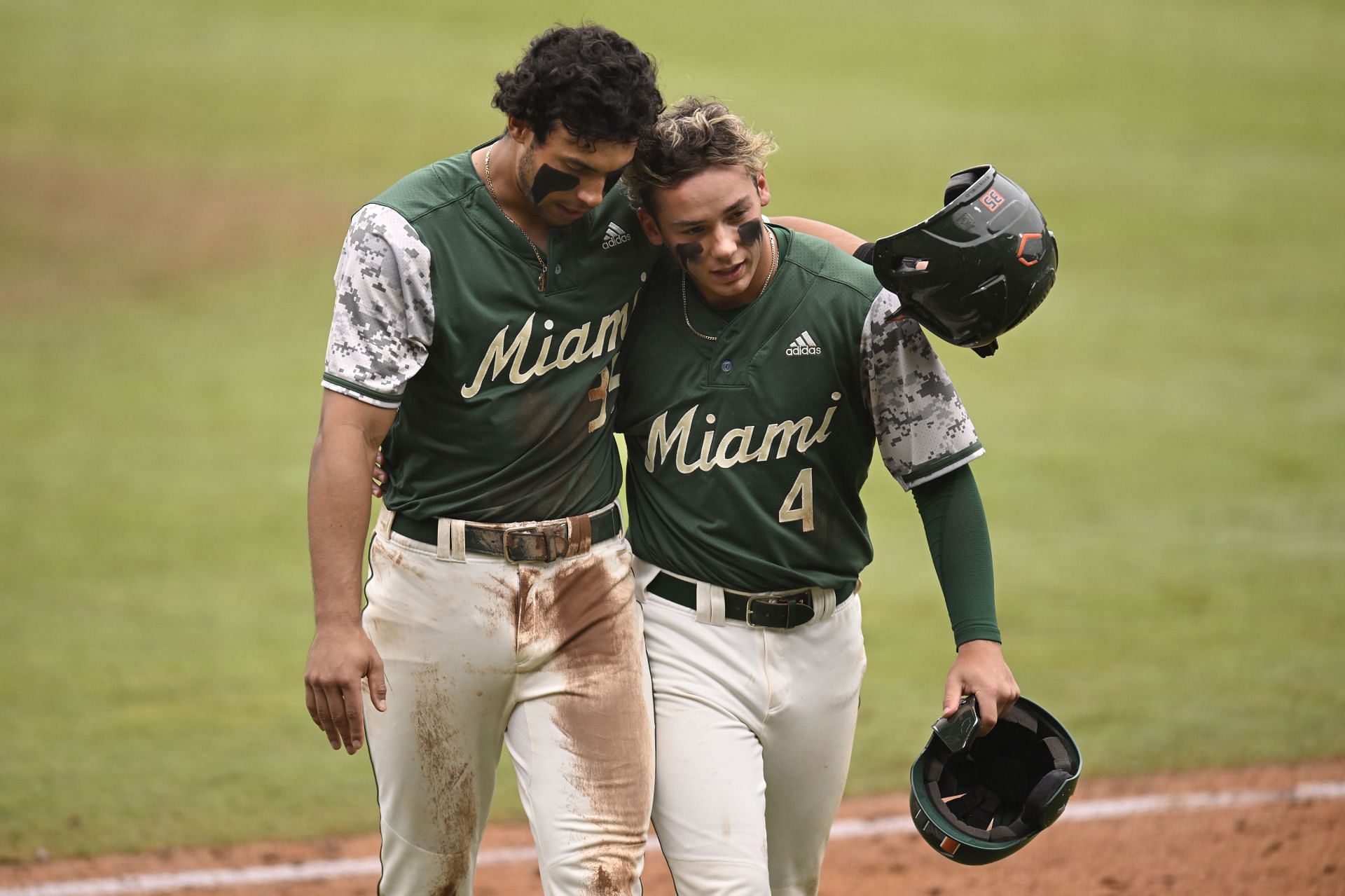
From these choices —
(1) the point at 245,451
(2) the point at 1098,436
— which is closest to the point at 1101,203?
(2) the point at 1098,436

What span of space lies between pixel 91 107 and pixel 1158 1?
64.9 feet

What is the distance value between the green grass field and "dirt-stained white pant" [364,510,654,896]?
2.58 m

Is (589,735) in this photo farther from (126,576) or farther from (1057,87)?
(1057,87)

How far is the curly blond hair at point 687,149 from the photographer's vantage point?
3.63m

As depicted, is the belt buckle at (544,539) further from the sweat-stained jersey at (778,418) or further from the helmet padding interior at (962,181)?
the helmet padding interior at (962,181)

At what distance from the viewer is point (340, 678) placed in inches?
131

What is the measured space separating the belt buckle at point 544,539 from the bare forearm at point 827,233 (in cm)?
103

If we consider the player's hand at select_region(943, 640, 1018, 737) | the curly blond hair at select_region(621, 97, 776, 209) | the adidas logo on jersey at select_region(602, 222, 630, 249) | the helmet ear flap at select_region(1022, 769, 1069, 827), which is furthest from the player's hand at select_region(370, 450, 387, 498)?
the helmet ear flap at select_region(1022, 769, 1069, 827)

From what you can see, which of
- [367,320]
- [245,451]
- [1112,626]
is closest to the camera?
[367,320]

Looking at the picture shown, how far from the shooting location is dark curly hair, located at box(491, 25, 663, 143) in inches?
136

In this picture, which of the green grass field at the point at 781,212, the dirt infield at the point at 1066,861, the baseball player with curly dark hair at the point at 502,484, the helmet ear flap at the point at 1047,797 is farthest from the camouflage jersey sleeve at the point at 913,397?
the green grass field at the point at 781,212

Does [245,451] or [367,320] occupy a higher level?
[367,320]

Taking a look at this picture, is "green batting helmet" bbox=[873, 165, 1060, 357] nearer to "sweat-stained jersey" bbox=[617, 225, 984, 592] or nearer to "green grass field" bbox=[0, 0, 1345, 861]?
"sweat-stained jersey" bbox=[617, 225, 984, 592]

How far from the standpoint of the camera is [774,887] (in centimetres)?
402
